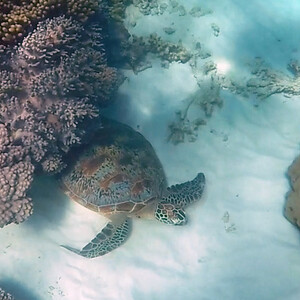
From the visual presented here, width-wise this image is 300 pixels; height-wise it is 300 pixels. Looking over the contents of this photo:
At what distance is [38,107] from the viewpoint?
3.15 m

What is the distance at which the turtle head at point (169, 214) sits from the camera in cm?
371

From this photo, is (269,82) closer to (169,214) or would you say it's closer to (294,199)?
(294,199)

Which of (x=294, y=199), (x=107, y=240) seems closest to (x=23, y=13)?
(x=107, y=240)

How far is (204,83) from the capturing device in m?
5.04

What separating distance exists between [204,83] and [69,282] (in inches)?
121

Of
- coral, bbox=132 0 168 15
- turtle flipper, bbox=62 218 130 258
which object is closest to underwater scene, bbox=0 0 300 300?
turtle flipper, bbox=62 218 130 258

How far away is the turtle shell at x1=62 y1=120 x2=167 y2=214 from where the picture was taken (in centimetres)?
374

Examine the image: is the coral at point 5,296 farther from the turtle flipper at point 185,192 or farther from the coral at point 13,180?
the turtle flipper at point 185,192

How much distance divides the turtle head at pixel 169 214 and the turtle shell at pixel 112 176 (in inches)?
5.8

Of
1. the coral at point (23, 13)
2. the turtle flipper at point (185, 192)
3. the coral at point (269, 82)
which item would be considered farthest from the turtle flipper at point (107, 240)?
the coral at point (269, 82)

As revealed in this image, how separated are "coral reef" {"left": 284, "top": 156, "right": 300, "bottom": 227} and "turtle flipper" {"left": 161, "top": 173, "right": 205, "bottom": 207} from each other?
0.94 meters

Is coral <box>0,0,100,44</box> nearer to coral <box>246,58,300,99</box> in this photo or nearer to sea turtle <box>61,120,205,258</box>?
sea turtle <box>61,120,205,258</box>

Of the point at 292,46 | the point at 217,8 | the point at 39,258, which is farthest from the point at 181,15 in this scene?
the point at 39,258

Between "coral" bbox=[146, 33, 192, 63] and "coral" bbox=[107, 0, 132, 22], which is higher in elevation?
"coral" bbox=[107, 0, 132, 22]
